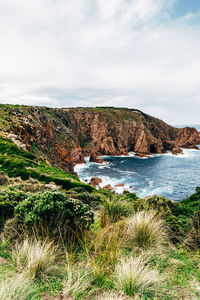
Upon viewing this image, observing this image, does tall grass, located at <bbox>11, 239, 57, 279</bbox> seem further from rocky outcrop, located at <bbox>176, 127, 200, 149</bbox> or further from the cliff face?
rocky outcrop, located at <bbox>176, 127, 200, 149</bbox>

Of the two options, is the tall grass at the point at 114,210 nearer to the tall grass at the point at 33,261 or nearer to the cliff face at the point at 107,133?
the tall grass at the point at 33,261

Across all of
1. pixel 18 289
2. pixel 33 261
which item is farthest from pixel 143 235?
pixel 18 289

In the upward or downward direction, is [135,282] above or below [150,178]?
above

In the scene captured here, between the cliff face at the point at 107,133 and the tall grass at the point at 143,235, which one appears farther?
the cliff face at the point at 107,133

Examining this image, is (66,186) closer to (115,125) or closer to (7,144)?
(7,144)

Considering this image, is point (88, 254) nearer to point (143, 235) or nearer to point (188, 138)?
point (143, 235)

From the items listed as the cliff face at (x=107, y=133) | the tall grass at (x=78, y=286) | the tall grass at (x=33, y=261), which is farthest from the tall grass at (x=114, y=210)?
Result: the cliff face at (x=107, y=133)

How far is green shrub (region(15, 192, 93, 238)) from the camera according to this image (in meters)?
4.02

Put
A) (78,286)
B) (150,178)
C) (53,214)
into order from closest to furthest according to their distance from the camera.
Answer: (78,286)
(53,214)
(150,178)

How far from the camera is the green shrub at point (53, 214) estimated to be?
4020 mm

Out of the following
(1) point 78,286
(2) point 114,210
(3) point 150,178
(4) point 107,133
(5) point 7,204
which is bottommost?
(3) point 150,178

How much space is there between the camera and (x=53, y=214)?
4.14m

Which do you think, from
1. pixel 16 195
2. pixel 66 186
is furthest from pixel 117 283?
pixel 66 186

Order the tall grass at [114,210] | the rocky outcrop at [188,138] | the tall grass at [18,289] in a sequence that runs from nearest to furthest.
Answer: the tall grass at [18,289], the tall grass at [114,210], the rocky outcrop at [188,138]
